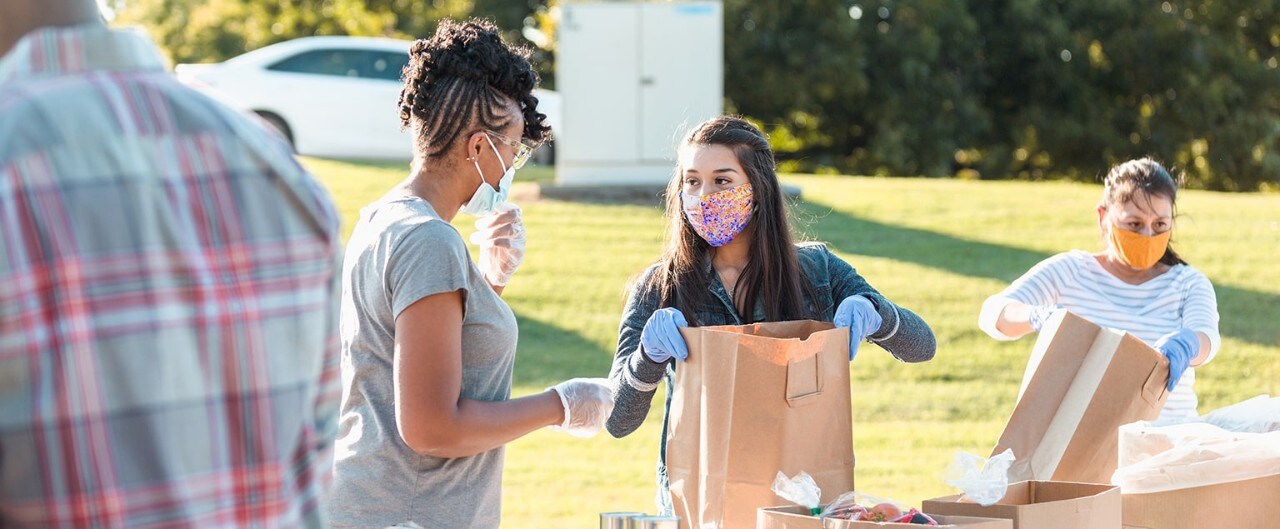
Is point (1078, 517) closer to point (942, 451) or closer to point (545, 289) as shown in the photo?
point (942, 451)

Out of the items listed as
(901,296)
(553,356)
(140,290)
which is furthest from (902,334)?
(901,296)

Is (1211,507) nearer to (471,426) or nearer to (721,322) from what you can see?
(721,322)

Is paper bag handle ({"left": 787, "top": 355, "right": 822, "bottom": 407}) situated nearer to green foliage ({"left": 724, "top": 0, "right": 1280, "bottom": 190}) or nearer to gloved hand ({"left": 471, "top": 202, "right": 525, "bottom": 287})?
gloved hand ({"left": 471, "top": 202, "right": 525, "bottom": 287})

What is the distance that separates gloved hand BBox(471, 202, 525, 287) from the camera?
3.24 metres

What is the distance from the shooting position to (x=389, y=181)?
532 inches

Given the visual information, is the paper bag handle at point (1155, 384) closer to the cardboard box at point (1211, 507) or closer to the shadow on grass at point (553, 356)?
the cardboard box at point (1211, 507)

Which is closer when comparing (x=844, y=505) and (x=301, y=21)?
(x=844, y=505)

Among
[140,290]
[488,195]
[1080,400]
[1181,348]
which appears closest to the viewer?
[140,290]

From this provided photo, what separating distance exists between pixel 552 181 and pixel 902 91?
38.1ft

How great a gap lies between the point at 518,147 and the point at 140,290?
1.46 meters

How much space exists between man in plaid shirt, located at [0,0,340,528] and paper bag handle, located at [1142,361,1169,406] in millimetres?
2223

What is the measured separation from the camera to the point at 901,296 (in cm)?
972

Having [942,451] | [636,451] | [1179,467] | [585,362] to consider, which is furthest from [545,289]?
[1179,467]

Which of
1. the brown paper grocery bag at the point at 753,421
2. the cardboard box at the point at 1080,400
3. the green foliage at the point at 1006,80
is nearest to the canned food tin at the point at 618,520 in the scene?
the brown paper grocery bag at the point at 753,421
